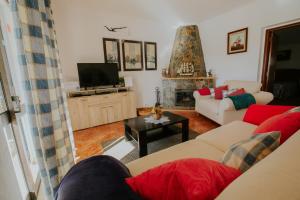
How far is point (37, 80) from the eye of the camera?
1163 millimetres

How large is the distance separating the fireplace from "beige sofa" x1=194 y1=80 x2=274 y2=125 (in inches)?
33.4

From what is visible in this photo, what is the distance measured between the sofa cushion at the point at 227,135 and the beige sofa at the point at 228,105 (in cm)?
82

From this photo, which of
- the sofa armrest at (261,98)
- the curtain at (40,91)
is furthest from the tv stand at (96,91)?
the sofa armrest at (261,98)

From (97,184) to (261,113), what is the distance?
6.21 feet

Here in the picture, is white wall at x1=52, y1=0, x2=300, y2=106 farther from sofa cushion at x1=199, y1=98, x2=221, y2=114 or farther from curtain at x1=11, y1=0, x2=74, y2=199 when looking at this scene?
curtain at x1=11, y1=0, x2=74, y2=199

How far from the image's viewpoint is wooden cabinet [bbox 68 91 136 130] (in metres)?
2.94

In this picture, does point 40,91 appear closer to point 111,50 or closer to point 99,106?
point 99,106

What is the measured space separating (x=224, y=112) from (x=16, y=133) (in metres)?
2.70

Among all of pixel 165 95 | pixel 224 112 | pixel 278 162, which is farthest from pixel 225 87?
pixel 278 162

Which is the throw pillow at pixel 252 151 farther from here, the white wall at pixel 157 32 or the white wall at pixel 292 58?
the white wall at pixel 292 58

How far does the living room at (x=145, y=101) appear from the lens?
612 millimetres

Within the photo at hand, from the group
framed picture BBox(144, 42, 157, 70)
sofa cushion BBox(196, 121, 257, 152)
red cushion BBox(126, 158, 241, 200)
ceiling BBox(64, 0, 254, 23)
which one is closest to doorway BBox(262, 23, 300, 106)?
ceiling BBox(64, 0, 254, 23)

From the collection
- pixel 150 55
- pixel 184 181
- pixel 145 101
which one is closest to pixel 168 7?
pixel 150 55

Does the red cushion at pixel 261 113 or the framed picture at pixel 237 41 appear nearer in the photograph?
the red cushion at pixel 261 113
